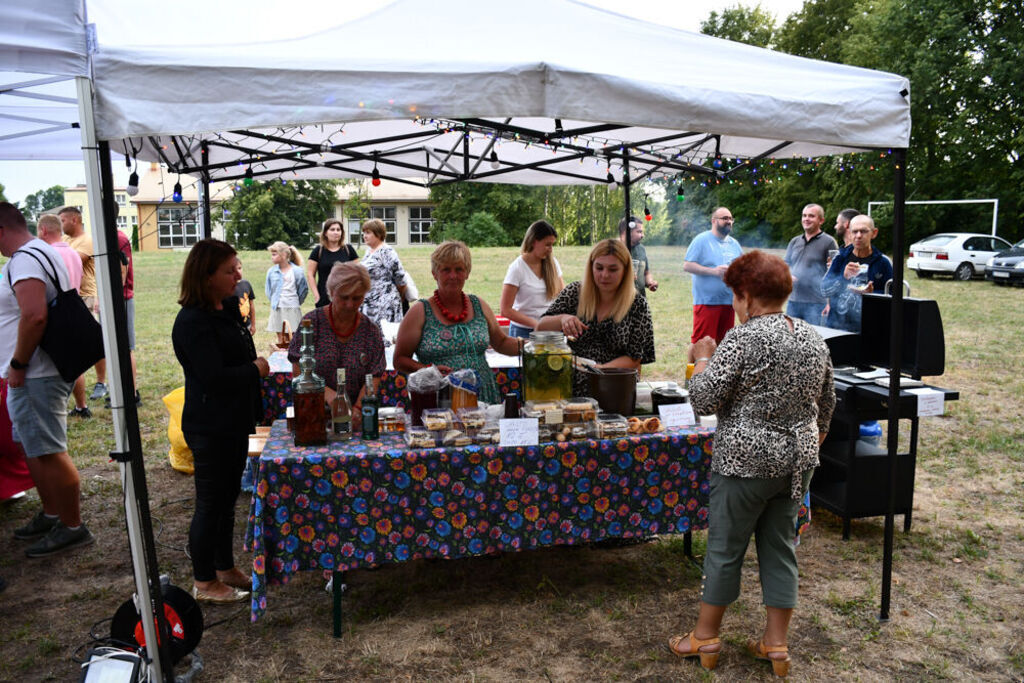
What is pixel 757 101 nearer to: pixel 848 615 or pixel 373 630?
pixel 848 615

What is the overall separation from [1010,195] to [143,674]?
27160 mm

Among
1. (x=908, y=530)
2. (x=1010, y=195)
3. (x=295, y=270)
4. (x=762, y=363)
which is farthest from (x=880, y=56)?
(x=762, y=363)

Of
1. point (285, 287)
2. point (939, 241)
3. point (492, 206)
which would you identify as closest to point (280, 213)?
point (492, 206)

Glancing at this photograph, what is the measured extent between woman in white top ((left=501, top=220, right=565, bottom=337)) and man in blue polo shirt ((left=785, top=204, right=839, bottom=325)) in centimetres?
229

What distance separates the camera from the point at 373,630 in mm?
2922

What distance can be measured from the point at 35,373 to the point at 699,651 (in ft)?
10.1

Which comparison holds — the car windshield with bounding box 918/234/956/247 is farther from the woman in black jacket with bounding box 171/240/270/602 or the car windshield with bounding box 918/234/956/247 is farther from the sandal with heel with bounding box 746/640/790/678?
the woman in black jacket with bounding box 171/240/270/602

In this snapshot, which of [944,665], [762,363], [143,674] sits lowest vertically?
[944,665]

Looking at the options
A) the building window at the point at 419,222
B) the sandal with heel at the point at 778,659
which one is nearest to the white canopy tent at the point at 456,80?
the sandal with heel at the point at 778,659

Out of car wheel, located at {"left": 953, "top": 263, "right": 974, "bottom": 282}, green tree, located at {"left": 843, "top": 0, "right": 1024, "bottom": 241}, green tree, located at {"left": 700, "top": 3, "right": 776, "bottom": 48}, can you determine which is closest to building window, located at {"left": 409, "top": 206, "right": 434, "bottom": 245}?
green tree, located at {"left": 700, "top": 3, "right": 776, "bottom": 48}

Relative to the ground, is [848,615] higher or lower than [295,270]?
lower

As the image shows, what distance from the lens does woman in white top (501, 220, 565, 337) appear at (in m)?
4.84

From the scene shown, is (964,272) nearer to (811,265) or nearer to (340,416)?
(811,265)

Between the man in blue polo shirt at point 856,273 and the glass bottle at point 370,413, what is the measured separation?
358 cm
